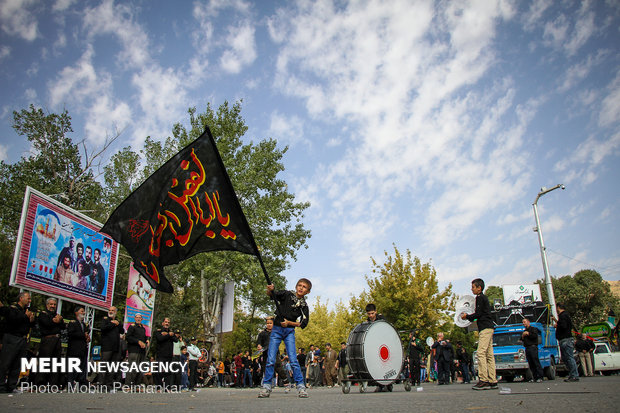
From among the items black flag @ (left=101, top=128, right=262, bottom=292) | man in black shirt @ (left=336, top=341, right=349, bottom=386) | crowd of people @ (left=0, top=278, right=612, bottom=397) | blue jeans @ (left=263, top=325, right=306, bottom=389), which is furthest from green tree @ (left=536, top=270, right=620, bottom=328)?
black flag @ (left=101, top=128, right=262, bottom=292)

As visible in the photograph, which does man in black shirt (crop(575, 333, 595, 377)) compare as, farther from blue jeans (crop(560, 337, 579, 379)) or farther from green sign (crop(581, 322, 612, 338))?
green sign (crop(581, 322, 612, 338))

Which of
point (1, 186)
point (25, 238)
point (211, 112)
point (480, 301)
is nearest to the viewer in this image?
point (480, 301)

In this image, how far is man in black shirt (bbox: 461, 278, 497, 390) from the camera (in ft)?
26.4

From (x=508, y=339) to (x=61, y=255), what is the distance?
1758 cm

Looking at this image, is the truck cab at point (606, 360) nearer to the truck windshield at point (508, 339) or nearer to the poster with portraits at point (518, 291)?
the poster with portraits at point (518, 291)

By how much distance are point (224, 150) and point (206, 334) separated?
38.4ft

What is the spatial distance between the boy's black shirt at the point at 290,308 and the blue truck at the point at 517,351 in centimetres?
1288

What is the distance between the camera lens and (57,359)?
10156 mm

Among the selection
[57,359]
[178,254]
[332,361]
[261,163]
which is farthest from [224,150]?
[178,254]

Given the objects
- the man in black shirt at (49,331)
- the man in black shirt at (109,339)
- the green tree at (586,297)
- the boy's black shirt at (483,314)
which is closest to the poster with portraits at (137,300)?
the man in black shirt at (109,339)

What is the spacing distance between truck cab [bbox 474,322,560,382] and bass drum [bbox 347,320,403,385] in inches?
385

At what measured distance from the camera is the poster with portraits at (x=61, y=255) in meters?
14.4

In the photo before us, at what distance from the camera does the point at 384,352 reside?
30.9 feet

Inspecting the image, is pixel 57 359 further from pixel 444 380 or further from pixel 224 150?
pixel 224 150
